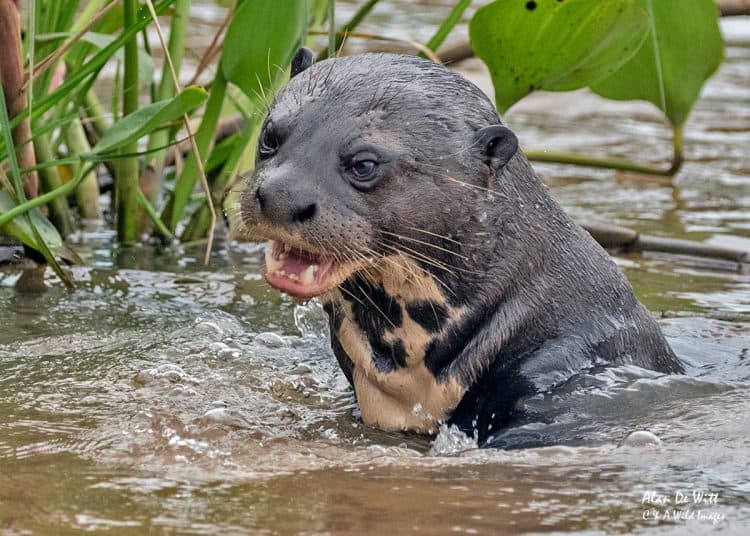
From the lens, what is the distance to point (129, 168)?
523 cm

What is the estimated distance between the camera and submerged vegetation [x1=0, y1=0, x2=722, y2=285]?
430 cm

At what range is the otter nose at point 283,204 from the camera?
3.24 meters

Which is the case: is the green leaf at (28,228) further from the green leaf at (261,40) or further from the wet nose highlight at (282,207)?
the wet nose highlight at (282,207)

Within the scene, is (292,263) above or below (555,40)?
below

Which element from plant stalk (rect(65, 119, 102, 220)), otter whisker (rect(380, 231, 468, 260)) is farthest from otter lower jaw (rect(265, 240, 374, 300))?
plant stalk (rect(65, 119, 102, 220))

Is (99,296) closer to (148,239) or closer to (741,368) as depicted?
(148,239)

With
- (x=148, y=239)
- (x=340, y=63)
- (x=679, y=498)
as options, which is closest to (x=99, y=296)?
(x=148, y=239)

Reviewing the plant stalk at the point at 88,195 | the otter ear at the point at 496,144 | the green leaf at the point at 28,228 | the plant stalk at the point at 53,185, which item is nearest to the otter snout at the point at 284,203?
the otter ear at the point at 496,144

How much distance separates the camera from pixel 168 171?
6348 millimetres

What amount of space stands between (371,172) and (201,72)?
1603 millimetres

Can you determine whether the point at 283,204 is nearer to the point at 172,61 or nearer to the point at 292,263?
the point at 292,263

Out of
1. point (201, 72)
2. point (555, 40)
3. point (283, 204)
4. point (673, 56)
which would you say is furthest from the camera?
point (673, 56)

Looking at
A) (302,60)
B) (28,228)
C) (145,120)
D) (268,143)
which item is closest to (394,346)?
(268,143)

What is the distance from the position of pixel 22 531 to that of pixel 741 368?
92.7 inches
